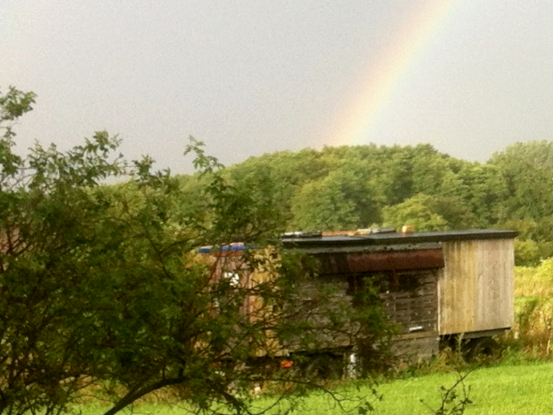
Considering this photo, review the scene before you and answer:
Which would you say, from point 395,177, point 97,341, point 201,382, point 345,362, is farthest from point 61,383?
point 395,177

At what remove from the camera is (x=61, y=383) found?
475 cm

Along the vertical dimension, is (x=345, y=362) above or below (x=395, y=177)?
below

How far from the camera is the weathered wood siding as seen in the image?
15555 mm

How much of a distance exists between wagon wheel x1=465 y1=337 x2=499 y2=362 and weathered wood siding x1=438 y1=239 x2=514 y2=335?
12.0 inches

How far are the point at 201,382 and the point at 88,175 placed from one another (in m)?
1.16

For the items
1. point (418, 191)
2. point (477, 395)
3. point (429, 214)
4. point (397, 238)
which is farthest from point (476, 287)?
point (418, 191)

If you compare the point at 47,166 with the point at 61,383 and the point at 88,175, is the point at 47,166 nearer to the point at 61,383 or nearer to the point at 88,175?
the point at 88,175

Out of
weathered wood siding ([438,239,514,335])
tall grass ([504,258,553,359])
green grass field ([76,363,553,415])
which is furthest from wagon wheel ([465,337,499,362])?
green grass field ([76,363,553,415])

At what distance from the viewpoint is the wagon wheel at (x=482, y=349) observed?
1612 cm

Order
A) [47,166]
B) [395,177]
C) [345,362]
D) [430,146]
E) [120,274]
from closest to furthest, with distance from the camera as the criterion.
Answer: [120,274], [47,166], [345,362], [395,177], [430,146]

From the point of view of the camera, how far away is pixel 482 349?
16.3m

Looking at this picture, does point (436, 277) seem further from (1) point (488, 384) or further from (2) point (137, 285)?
(2) point (137, 285)

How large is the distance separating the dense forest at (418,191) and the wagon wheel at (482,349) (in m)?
20.9

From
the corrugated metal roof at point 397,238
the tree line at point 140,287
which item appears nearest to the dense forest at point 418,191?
the corrugated metal roof at point 397,238
